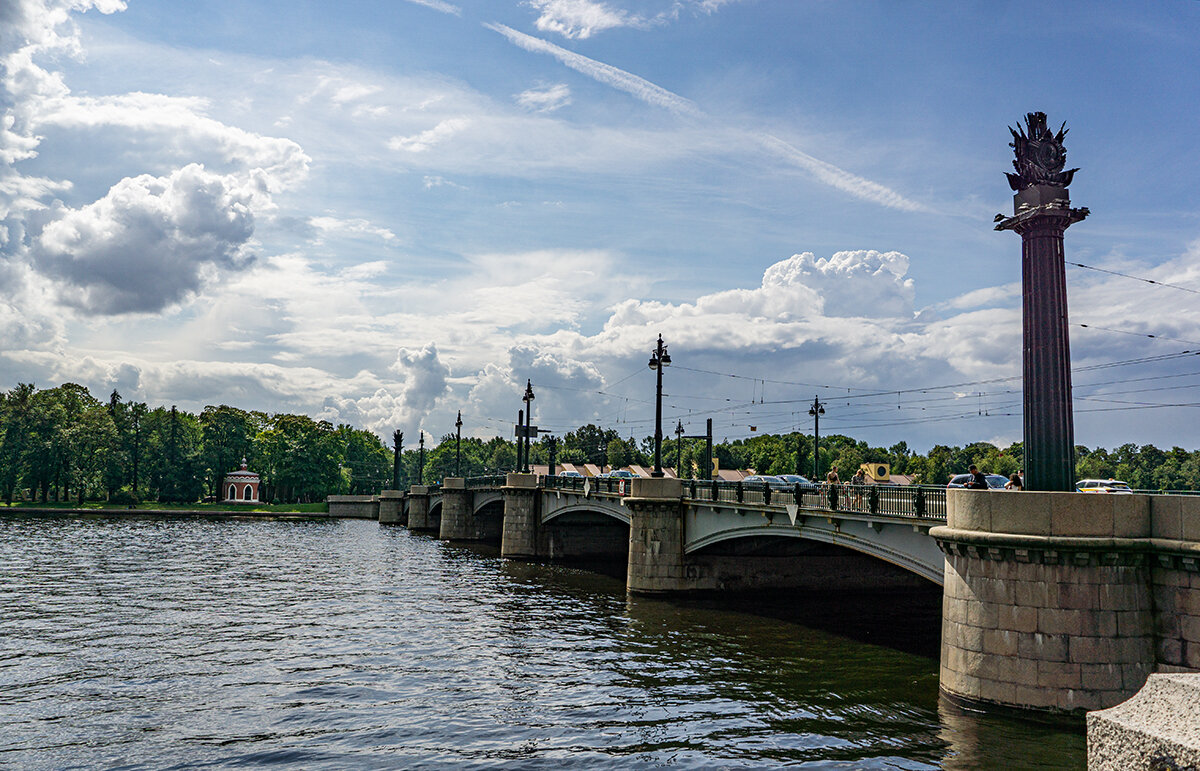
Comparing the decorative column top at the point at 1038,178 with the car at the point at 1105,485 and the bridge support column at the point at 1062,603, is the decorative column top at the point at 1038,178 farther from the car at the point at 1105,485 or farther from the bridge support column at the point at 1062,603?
the car at the point at 1105,485

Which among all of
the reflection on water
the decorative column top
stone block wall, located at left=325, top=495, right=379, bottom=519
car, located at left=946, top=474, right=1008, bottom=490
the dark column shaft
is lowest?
stone block wall, located at left=325, top=495, right=379, bottom=519

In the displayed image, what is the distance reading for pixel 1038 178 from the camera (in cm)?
1967

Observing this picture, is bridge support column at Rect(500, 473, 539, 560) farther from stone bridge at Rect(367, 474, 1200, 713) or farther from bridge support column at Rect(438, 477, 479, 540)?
stone bridge at Rect(367, 474, 1200, 713)

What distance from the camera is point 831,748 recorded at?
15312 mm

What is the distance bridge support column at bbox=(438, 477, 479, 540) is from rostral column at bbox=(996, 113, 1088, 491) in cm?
6021

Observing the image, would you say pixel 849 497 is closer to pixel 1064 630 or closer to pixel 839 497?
pixel 839 497

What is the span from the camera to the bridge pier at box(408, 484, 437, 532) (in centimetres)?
8969

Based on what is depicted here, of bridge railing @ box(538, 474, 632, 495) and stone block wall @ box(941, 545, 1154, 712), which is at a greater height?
bridge railing @ box(538, 474, 632, 495)

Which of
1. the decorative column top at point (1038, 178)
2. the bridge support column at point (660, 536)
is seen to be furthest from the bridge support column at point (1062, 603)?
the bridge support column at point (660, 536)

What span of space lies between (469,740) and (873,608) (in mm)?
22319

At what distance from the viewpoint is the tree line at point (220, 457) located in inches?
4257

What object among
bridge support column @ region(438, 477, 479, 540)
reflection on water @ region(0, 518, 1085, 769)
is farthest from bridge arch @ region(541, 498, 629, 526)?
bridge support column @ region(438, 477, 479, 540)

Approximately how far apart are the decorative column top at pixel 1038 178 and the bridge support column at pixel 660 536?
18.7 m

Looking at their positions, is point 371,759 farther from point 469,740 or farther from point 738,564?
point 738,564
